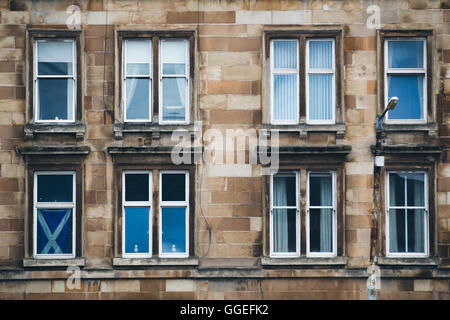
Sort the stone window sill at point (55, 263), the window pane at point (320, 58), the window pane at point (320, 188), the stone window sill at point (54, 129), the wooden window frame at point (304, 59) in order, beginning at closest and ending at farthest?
the stone window sill at point (55, 263)
the stone window sill at point (54, 129)
the wooden window frame at point (304, 59)
the window pane at point (320, 188)
the window pane at point (320, 58)

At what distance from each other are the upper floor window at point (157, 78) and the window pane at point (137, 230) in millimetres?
2372

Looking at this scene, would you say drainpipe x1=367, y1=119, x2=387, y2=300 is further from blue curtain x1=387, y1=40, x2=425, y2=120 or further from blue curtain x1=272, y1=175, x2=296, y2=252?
blue curtain x1=272, y1=175, x2=296, y2=252

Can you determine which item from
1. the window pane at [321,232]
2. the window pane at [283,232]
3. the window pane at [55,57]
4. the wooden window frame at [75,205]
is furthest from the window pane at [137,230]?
the window pane at [321,232]

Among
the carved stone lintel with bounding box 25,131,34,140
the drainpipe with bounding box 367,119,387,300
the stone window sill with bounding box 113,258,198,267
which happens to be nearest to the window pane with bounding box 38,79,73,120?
the carved stone lintel with bounding box 25,131,34,140

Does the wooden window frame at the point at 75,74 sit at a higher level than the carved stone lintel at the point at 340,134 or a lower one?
higher

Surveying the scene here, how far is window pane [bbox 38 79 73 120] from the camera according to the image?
694 inches

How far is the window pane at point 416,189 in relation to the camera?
692 inches

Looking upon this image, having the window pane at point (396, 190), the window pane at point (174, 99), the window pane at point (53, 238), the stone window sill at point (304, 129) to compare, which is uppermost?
the window pane at point (174, 99)

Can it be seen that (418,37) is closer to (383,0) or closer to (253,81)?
(383,0)

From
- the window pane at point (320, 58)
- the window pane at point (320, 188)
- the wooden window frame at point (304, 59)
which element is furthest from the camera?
the window pane at point (320, 58)

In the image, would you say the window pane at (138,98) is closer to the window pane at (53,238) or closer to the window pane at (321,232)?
the window pane at (53,238)

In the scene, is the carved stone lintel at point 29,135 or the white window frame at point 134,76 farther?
the white window frame at point 134,76

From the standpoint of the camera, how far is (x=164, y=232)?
57.4 feet

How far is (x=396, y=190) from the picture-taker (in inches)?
693
